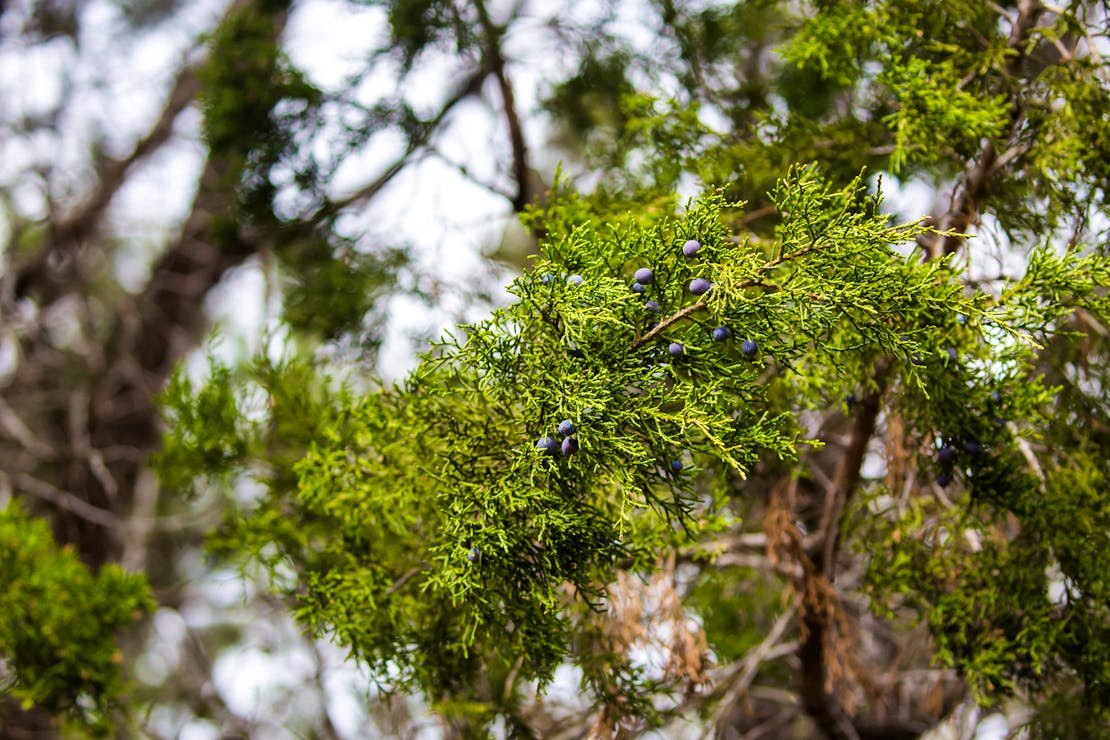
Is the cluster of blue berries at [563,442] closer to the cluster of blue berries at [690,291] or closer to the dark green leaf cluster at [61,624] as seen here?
the cluster of blue berries at [690,291]

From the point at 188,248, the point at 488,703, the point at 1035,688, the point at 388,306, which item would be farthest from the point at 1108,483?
the point at 188,248

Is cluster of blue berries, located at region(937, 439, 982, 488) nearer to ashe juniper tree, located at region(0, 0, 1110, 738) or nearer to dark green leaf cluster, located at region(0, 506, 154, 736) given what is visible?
ashe juniper tree, located at region(0, 0, 1110, 738)

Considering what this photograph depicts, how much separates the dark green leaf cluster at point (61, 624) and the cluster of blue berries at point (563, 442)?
7.73 ft

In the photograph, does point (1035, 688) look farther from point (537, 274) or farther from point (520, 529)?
point (537, 274)

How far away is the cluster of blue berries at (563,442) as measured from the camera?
1.57m

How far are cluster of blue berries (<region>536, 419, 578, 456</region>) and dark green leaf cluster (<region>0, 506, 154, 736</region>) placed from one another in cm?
235

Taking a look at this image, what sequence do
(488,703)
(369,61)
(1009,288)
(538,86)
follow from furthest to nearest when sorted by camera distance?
(538,86), (369,61), (488,703), (1009,288)

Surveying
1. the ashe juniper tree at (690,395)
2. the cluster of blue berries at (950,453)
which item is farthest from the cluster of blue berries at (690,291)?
the cluster of blue berries at (950,453)

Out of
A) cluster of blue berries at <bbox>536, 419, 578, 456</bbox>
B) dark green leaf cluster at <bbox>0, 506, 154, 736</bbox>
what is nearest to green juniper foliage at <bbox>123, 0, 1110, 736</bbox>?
cluster of blue berries at <bbox>536, 419, 578, 456</bbox>

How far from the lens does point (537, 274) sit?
5.44ft

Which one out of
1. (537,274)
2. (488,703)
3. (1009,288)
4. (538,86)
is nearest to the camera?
(537,274)

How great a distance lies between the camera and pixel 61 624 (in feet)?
10.2

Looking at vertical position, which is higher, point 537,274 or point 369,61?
point 369,61

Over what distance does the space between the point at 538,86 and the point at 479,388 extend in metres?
3.05
